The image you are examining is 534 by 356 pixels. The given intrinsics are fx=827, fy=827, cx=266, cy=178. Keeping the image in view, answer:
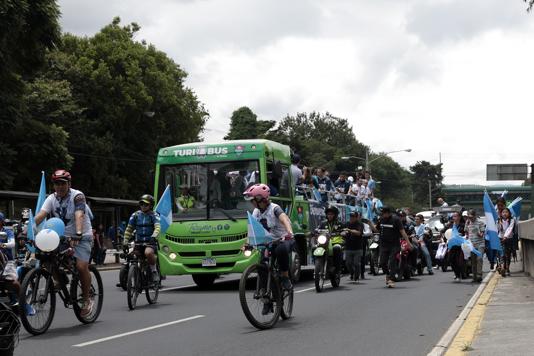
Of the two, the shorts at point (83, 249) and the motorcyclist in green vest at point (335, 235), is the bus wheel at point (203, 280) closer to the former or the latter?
the motorcyclist in green vest at point (335, 235)

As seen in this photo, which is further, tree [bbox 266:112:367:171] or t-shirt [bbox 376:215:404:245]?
tree [bbox 266:112:367:171]

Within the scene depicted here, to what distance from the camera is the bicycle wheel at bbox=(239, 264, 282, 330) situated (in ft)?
33.0

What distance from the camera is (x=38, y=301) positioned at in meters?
9.71

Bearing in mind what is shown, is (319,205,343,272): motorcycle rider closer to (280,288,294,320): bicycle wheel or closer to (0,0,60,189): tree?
(280,288,294,320): bicycle wheel

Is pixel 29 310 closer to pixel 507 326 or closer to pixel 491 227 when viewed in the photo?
pixel 507 326

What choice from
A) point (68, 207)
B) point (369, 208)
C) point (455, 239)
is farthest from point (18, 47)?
point (68, 207)

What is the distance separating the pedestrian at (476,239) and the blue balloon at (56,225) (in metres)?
11.4

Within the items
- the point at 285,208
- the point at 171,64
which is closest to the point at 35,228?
the point at 285,208

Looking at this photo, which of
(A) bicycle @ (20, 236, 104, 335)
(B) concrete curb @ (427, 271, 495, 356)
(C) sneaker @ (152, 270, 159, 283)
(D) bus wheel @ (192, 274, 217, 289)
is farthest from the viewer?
(D) bus wheel @ (192, 274, 217, 289)

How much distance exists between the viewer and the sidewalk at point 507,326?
7824 mm

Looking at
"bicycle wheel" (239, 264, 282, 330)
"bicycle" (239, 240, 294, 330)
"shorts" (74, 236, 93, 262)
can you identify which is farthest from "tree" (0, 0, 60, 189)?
"bicycle wheel" (239, 264, 282, 330)

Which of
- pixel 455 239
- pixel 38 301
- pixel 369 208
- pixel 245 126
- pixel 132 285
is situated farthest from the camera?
pixel 245 126

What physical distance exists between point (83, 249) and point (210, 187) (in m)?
6.77

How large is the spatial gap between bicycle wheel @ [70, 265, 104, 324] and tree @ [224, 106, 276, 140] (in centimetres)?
8039
